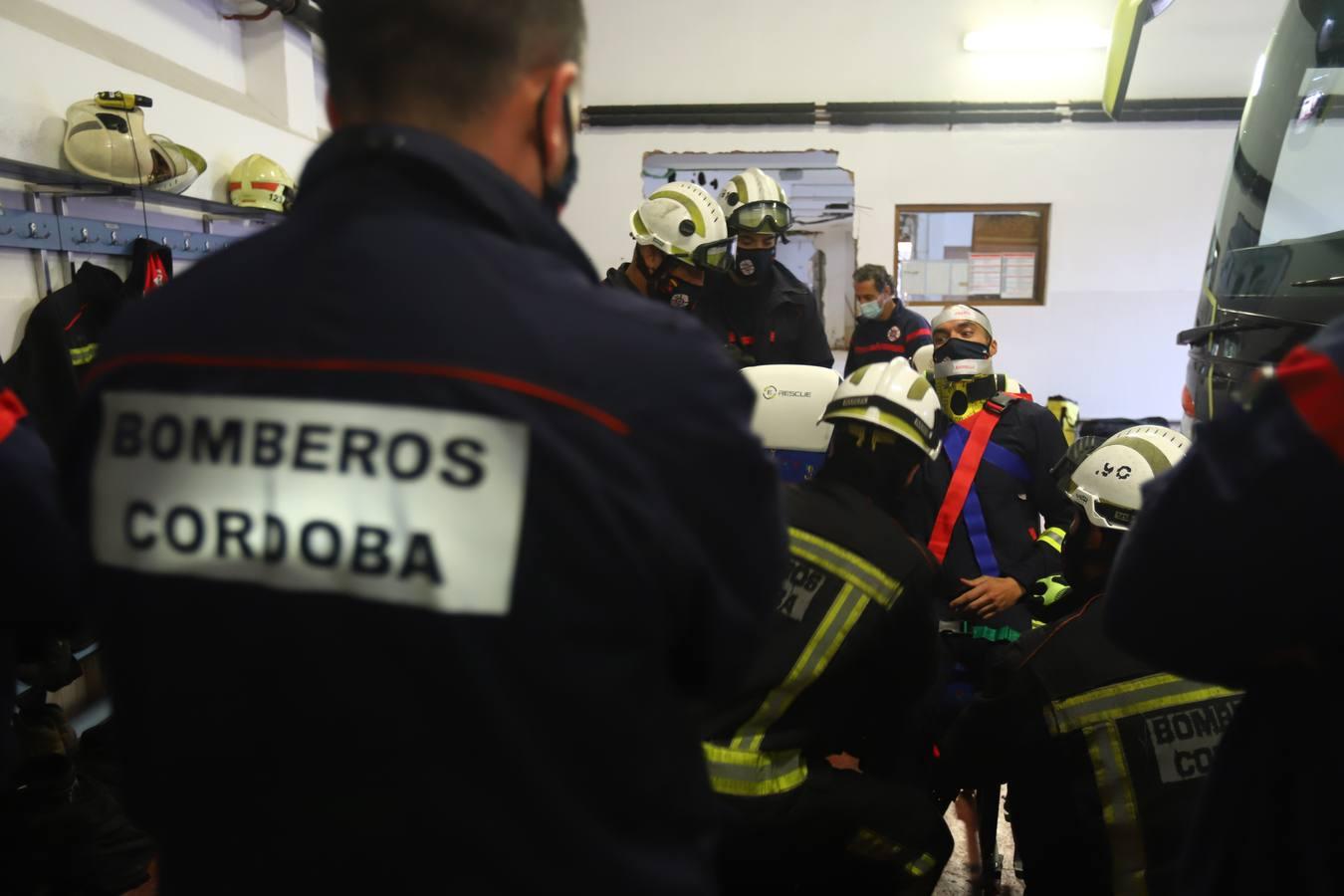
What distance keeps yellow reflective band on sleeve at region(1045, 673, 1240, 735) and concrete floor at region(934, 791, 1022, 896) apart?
0.99 m

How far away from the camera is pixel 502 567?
774 mm

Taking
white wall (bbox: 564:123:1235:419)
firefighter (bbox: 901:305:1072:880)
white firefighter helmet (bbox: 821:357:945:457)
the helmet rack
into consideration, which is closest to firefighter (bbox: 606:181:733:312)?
firefighter (bbox: 901:305:1072:880)

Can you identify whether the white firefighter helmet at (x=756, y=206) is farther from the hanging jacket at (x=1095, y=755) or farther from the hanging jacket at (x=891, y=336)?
the hanging jacket at (x=1095, y=755)

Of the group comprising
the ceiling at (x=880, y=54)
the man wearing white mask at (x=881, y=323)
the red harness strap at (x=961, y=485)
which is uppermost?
the ceiling at (x=880, y=54)

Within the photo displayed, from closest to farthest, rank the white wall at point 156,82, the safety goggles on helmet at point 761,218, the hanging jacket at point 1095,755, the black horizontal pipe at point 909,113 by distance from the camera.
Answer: the hanging jacket at point 1095,755, the white wall at point 156,82, the safety goggles on helmet at point 761,218, the black horizontal pipe at point 909,113

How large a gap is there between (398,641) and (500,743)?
0.12 m

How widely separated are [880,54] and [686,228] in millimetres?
5168

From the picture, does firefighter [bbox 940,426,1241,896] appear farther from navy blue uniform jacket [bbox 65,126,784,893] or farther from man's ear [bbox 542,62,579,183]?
man's ear [bbox 542,62,579,183]

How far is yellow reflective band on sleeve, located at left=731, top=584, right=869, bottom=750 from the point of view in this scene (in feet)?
6.32

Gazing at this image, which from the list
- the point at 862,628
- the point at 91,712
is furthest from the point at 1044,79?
the point at 91,712

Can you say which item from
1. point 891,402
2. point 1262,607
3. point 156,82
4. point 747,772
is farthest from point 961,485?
Answer: point 156,82

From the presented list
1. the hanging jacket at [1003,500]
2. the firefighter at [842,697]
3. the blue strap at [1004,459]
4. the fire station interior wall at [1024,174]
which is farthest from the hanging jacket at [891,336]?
the firefighter at [842,697]

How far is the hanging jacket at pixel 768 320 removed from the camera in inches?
180

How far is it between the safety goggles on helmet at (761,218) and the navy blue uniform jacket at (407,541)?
3762 millimetres
